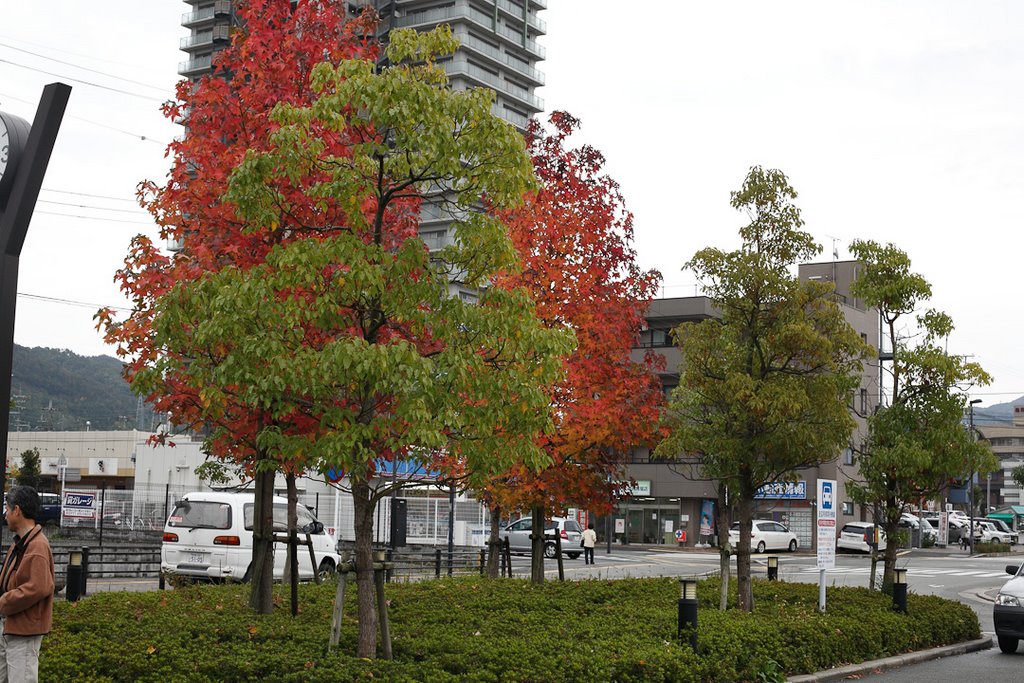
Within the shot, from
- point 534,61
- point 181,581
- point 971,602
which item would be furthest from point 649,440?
point 534,61

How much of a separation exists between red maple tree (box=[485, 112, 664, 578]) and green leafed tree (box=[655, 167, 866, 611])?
2.09 meters

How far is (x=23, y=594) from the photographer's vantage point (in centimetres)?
740

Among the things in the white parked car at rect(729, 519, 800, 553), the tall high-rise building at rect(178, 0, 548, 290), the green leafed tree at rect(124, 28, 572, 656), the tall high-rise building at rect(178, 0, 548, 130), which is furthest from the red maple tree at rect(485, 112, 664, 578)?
the tall high-rise building at rect(178, 0, 548, 130)

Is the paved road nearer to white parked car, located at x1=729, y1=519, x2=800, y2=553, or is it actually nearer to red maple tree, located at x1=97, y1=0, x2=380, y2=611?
white parked car, located at x1=729, y1=519, x2=800, y2=553

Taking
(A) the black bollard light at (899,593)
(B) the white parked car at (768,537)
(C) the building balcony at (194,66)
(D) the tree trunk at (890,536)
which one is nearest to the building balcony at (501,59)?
(C) the building balcony at (194,66)

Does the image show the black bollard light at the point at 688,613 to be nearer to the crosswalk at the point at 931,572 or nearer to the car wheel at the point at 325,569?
the car wheel at the point at 325,569

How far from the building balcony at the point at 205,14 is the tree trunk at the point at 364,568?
99694 millimetres

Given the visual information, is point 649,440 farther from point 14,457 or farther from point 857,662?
point 14,457

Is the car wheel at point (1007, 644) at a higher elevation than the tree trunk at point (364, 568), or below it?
below

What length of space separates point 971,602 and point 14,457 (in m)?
76.3

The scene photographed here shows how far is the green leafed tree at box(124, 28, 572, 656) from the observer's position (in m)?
10.3

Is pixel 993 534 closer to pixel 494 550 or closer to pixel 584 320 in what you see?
pixel 494 550

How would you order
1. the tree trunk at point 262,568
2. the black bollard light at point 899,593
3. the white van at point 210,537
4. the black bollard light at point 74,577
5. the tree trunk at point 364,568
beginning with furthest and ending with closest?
the white van at point 210,537
the black bollard light at point 899,593
the black bollard light at point 74,577
the tree trunk at point 262,568
the tree trunk at point 364,568

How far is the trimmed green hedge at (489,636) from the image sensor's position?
10047 millimetres
